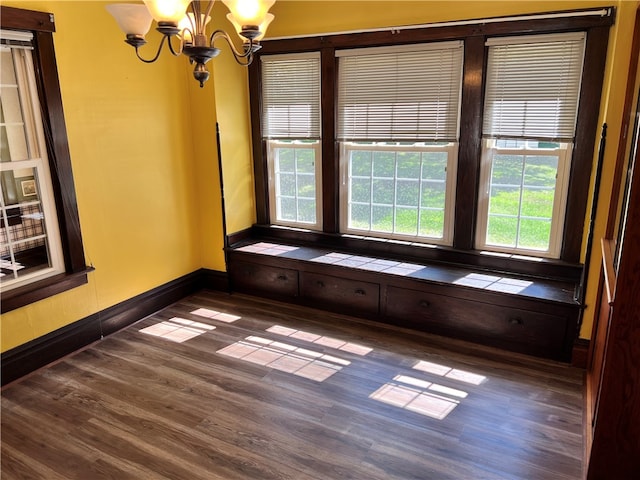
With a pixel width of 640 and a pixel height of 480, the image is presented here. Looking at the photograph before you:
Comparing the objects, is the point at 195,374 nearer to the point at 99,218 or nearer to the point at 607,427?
the point at 99,218

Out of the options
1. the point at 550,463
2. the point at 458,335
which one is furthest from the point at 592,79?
the point at 550,463

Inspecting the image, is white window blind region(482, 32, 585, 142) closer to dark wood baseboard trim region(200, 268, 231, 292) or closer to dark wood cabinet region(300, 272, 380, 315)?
dark wood cabinet region(300, 272, 380, 315)

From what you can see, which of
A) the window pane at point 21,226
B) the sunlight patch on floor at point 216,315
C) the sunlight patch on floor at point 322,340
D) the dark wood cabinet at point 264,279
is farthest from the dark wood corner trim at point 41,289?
the sunlight patch on floor at point 322,340

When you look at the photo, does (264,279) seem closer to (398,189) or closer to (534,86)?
(398,189)

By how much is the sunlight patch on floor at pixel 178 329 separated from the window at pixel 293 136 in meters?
1.31

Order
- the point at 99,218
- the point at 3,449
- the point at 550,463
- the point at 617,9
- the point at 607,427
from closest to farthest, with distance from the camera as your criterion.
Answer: the point at 607,427, the point at 550,463, the point at 3,449, the point at 617,9, the point at 99,218

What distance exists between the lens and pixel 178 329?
366cm

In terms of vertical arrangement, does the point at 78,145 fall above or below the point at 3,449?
above

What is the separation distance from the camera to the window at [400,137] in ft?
11.4

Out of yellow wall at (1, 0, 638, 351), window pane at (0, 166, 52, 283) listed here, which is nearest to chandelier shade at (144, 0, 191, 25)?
yellow wall at (1, 0, 638, 351)

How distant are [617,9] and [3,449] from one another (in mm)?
4257

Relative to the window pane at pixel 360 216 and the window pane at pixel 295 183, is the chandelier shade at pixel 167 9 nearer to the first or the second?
the window pane at pixel 295 183

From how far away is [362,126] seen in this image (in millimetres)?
3828

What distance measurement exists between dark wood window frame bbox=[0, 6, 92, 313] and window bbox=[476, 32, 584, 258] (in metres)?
2.97
